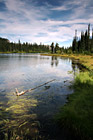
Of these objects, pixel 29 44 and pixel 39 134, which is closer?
pixel 39 134

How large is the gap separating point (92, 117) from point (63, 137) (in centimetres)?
159

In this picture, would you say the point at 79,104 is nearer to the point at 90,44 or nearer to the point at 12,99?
the point at 12,99

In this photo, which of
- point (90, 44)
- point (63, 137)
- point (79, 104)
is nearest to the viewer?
point (63, 137)

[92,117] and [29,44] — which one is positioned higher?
[29,44]

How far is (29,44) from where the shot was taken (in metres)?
198

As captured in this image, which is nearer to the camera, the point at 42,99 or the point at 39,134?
the point at 39,134

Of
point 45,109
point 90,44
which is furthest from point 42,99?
point 90,44

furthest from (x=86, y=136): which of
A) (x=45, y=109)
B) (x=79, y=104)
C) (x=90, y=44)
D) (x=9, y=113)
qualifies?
(x=90, y=44)

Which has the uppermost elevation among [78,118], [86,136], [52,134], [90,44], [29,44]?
[29,44]

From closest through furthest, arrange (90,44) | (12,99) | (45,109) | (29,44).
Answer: (45,109) → (12,99) → (90,44) → (29,44)

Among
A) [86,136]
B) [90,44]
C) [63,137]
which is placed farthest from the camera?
[90,44]

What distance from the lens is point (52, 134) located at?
4902 millimetres

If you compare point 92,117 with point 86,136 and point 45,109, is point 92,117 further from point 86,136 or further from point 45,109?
point 45,109

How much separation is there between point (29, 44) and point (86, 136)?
665 ft
